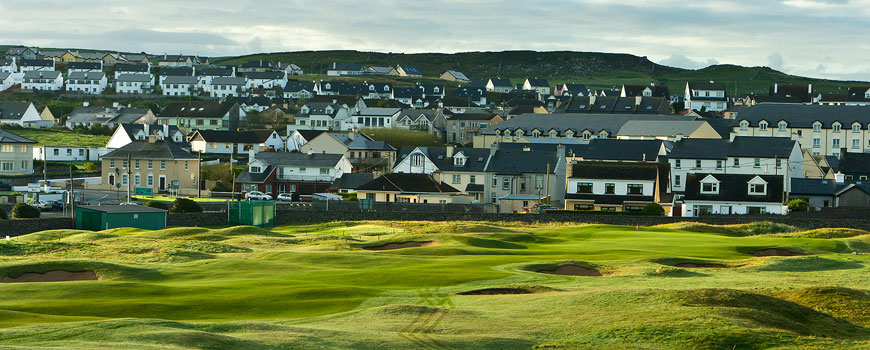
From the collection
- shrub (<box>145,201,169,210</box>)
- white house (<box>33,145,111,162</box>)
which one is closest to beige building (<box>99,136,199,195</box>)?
white house (<box>33,145,111,162</box>)

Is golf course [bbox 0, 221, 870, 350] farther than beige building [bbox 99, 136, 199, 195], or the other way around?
beige building [bbox 99, 136, 199, 195]

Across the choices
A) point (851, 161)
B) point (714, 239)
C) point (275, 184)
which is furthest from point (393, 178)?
point (851, 161)

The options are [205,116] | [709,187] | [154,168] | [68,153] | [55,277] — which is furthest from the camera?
[205,116]

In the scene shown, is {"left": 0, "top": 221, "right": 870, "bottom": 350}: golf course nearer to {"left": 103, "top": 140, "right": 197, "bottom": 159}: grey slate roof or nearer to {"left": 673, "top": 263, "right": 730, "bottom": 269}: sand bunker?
{"left": 673, "top": 263, "right": 730, "bottom": 269}: sand bunker

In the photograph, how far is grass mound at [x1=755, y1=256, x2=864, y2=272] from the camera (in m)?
47.6

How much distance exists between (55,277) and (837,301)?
95.0 feet

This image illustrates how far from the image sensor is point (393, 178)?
9862 cm

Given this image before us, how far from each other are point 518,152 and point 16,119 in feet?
330

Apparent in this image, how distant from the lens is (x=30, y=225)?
2756 inches

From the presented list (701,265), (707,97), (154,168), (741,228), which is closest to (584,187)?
(741,228)

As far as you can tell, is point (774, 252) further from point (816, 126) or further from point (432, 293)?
point (816, 126)

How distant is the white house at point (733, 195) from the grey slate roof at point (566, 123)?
50522mm

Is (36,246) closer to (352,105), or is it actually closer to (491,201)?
(491,201)

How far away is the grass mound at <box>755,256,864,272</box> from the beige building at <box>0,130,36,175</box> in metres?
93.5
